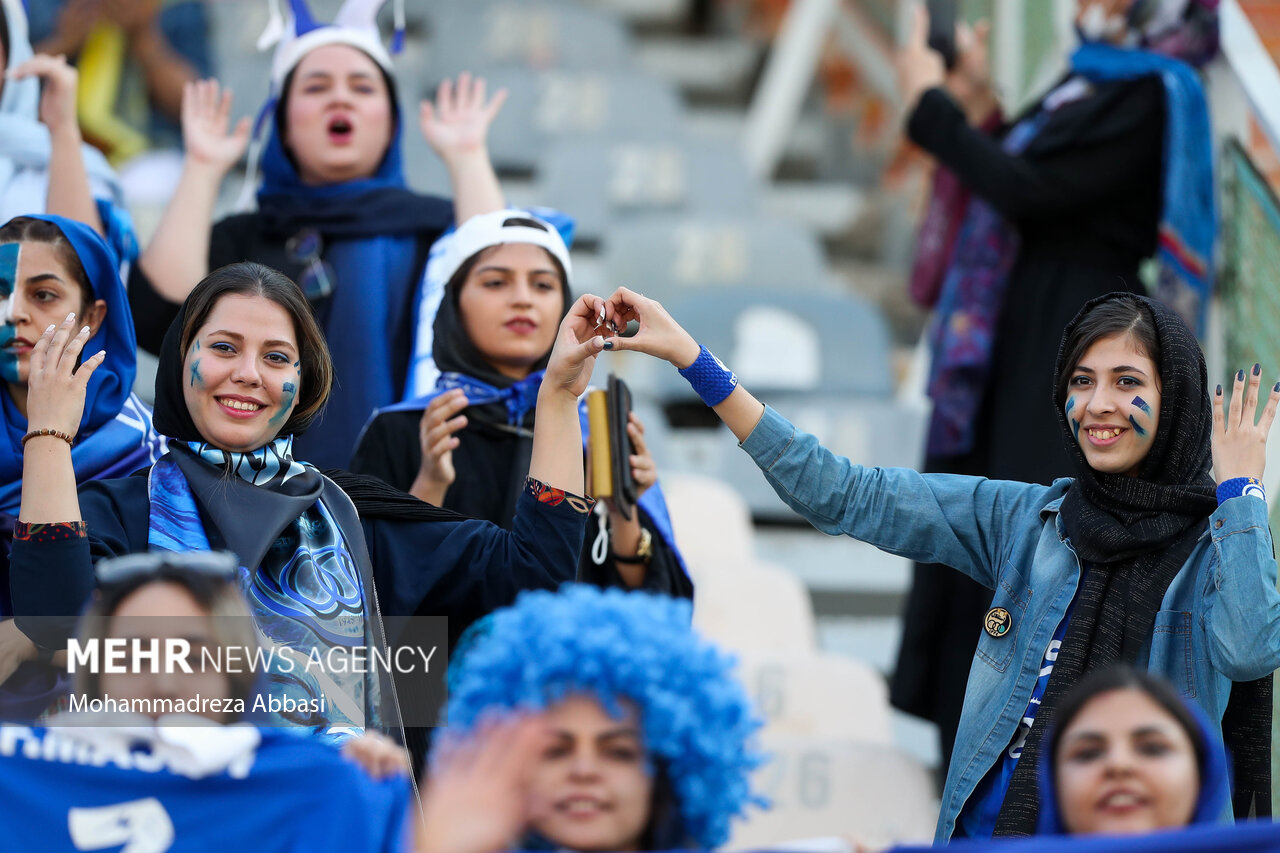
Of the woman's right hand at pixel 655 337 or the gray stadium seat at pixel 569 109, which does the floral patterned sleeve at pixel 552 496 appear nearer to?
the woman's right hand at pixel 655 337

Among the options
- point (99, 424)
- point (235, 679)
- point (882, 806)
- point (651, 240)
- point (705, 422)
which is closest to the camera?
point (235, 679)

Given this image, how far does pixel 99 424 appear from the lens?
2758 millimetres

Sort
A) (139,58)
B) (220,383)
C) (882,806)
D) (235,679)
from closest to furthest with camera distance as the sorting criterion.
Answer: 1. (235,679)
2. (220,383)
3. (882,806)
4. (139,58)

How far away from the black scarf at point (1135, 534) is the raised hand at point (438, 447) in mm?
1076

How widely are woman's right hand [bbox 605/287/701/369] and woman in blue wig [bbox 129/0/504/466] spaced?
111 centimetres

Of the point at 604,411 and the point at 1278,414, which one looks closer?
the point at 604,411

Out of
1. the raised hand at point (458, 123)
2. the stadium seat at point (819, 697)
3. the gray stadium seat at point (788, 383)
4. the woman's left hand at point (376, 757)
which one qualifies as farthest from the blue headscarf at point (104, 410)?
the gray stadium seat at point (788, 383)

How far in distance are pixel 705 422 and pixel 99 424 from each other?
9.89 ft

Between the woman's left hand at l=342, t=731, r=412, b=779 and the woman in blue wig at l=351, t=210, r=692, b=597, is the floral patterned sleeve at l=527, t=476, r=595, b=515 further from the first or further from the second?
the woman's left hand at l=342, t=731, r=412, b=779

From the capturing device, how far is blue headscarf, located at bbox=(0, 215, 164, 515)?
2.63 m

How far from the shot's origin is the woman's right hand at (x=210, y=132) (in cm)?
381

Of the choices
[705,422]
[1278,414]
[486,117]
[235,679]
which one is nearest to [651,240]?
[705,422]

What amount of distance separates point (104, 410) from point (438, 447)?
568mm

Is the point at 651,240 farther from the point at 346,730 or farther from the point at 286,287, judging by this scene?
the point at 346,730
